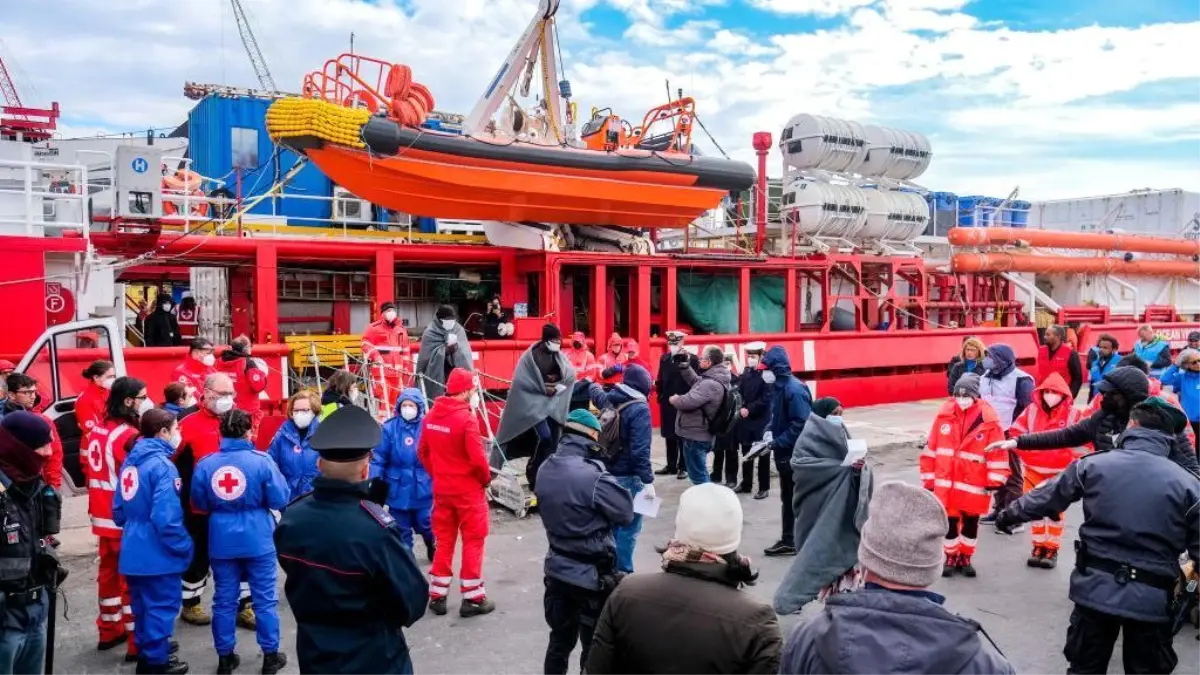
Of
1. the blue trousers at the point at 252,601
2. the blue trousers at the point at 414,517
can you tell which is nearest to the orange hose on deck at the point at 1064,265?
the blue trousers at the point at 414,517

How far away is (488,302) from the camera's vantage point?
13125mm

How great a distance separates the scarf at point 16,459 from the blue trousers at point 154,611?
977 mm

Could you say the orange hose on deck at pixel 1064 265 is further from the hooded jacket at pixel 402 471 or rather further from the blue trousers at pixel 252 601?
the blue trousers at pixel 252 601

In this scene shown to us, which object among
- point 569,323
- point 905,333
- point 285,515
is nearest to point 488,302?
point 569,323

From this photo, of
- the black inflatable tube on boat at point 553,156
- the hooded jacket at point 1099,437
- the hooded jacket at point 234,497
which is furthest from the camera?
the black inflatable tube on boat at point 553,156

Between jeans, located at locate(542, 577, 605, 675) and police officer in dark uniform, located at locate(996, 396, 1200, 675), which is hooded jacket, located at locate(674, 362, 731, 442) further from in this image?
police officer in dark uniform, located at locate(996, 396, 1200, 675)

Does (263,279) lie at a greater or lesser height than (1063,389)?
greater

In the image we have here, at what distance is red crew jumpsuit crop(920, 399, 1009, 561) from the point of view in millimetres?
5828

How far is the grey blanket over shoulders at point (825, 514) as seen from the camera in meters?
4.64

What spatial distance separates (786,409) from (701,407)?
0.72 m

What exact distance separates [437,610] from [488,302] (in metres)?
8.10

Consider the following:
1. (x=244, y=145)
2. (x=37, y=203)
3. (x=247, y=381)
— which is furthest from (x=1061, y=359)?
(x=244, y=145)

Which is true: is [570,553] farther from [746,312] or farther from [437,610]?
[746,312]

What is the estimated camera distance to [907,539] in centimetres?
222
